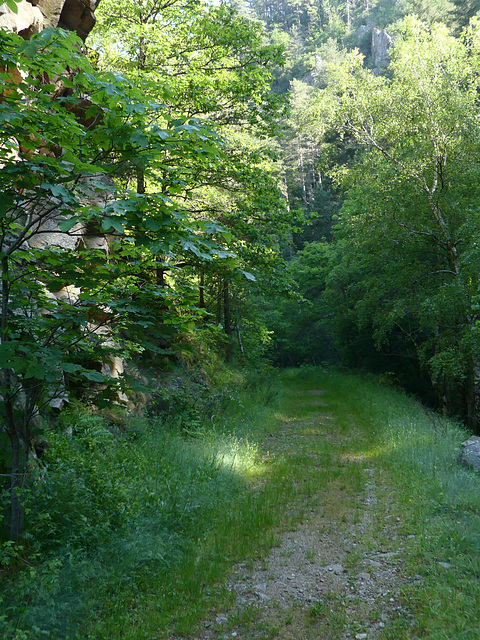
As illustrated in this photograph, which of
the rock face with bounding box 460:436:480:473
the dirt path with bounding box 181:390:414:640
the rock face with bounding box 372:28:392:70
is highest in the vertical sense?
the rock face with bounding box 372:28:392:70

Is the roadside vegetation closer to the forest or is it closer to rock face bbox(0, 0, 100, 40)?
the forest

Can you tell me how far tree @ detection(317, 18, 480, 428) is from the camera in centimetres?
1097

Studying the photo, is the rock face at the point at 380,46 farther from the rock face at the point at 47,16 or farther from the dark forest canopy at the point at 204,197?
the rock face at the point at 47,16

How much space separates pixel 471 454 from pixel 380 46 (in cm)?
6516

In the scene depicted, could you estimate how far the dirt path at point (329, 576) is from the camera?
3.44 metres

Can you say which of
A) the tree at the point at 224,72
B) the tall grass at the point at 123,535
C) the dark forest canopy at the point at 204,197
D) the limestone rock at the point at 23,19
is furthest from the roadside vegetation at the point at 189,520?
the limestone rock at the point at 23,19

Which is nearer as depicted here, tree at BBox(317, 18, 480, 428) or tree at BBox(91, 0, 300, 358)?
tree at BBox(91, 0, 300, 358)

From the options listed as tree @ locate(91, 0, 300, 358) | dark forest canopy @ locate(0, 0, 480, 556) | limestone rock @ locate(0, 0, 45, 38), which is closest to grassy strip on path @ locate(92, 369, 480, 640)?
dark forest canopy @ locate(0, 0, 480, 556)

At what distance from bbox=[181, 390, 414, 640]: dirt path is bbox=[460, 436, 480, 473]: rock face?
1.40 m

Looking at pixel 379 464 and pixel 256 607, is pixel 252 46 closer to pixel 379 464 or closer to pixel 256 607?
pixel 379 464

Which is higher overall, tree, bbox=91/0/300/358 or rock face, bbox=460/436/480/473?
tree, bbox=91/0/300/358

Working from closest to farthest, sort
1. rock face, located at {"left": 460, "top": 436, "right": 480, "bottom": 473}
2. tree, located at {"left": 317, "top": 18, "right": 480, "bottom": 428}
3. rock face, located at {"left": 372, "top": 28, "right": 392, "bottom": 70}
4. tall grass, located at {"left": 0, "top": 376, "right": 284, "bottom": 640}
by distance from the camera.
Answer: tall grass, located at {"left": 0, "top": 376, "right": 284, "bottom": 640} < rock face, located at {"left": 460, "top": 436, "right": 480, "bottom": 473} < tree, located at {"left": 317, "top": 18, "right": 480, "bottom": 428} < rock face, located at {"left": 372, "top": 28, "right": 392, "bottom": 70}

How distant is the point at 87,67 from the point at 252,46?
359 inches

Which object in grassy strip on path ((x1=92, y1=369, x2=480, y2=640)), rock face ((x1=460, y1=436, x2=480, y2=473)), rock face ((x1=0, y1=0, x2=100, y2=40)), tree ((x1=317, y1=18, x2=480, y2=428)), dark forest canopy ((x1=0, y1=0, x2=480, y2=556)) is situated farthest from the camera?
tree ((x1=317, y1=18, x2=480, y2=428))
